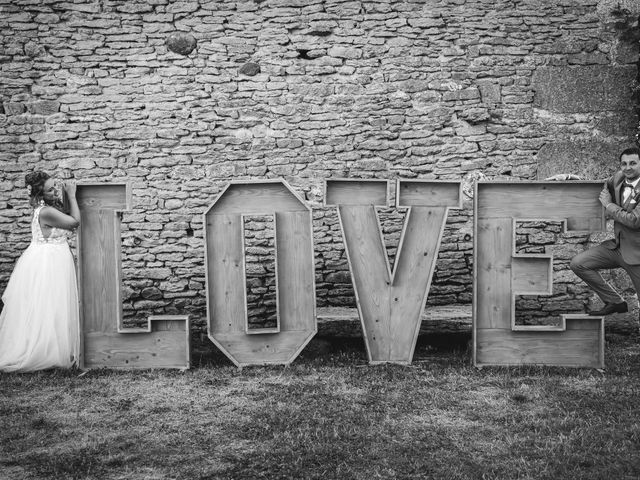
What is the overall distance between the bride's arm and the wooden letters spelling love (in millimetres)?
60

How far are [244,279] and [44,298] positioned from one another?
1725 millimetres

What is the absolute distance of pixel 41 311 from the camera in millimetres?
5070

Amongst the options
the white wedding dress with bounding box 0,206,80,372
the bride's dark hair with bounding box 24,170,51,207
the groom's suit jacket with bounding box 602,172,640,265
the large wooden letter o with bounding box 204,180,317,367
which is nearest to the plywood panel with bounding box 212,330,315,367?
the large wooden letter o with bounding box 204,180,317,367

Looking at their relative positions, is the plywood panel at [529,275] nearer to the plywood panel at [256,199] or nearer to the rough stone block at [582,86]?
the plywood panel at [256,199]

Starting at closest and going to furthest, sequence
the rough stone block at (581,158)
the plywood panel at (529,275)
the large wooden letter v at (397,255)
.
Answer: the plywood panel at (529,275), the large wooden letter v at (397,255), the rough stone block at (581,158)

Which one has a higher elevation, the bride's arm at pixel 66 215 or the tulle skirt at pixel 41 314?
the bride's arm at pixel 66 215

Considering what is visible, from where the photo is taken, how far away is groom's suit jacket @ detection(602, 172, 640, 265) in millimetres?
4625

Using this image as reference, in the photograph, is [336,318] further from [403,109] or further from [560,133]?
[560,133]

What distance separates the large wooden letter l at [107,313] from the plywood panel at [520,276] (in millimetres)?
2484

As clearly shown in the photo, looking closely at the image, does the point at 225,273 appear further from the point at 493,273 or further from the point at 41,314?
the point at 493,273

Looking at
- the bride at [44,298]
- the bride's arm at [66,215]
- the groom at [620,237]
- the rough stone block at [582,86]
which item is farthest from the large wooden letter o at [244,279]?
the rough stone block at [582,86]

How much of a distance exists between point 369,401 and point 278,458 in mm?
1091

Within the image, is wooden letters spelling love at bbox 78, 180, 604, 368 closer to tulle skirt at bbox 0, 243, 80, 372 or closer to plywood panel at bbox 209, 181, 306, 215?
plywood panel at bbox 209, 181, 306, 215

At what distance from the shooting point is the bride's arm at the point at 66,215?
498 cm
